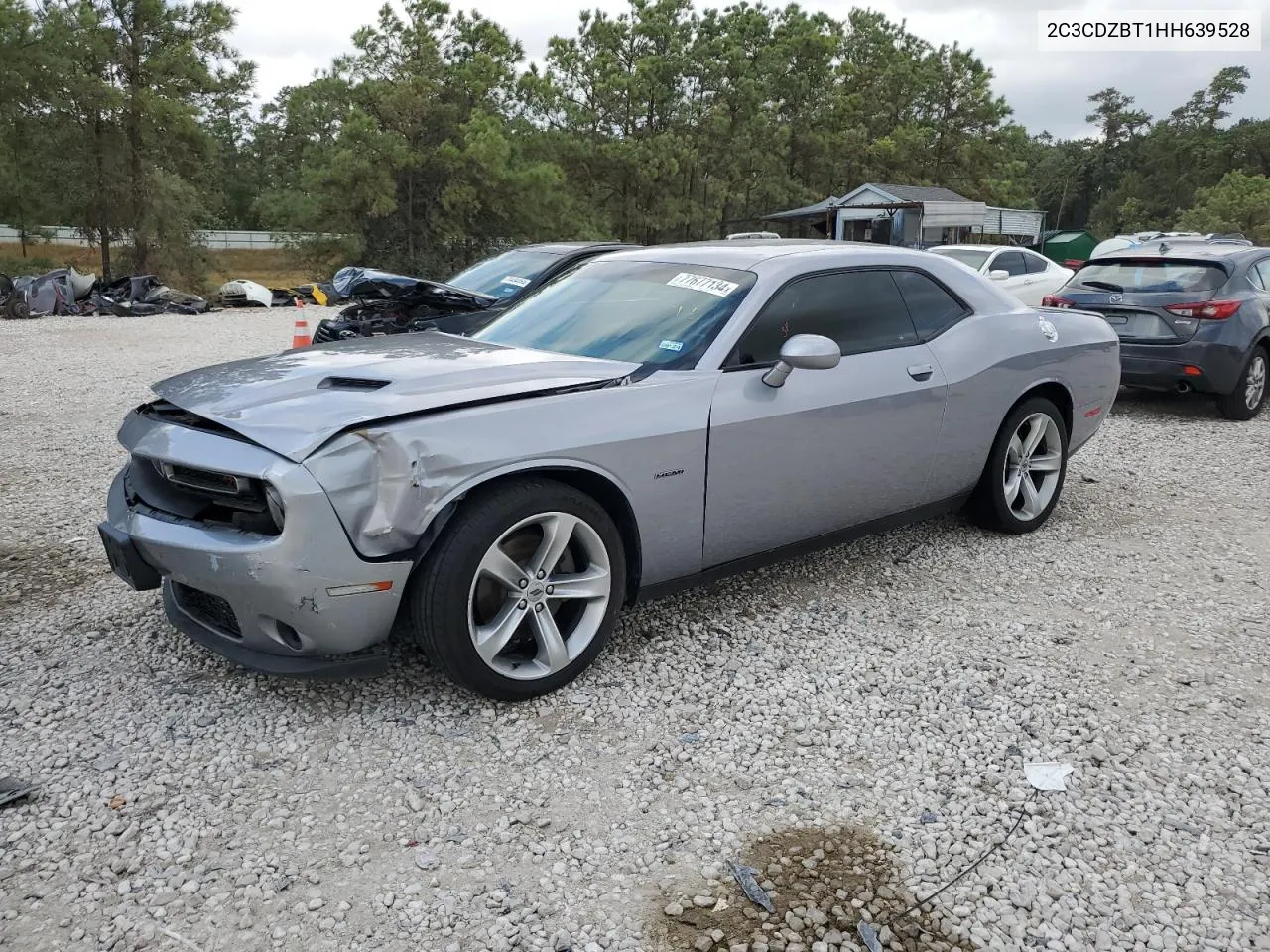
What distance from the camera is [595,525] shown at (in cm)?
329

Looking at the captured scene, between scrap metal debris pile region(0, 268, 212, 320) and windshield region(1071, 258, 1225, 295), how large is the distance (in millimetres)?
17067

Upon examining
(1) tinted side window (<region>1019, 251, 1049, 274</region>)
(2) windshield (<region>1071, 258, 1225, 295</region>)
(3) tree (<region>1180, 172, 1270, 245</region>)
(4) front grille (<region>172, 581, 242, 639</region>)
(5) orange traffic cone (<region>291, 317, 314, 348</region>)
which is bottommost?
(4) front grille (<region>172, 581, 242, 639</region>)

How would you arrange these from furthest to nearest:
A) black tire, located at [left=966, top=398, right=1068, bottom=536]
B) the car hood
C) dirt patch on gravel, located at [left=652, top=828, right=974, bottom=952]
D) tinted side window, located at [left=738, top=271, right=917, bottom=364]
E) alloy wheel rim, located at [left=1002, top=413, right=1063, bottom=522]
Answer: alloy wheel rim, located at [left=1002, top=413, right=1063, bottom=522] → black tire, located at [left=966, top=398, right=1068, bottom=536] → tinted side window, located at [left=738, top=271, right=917, bottom=364] → the car hood → dirt patch on gravel, located at [left=652, top=828, right=974, bottom=952]

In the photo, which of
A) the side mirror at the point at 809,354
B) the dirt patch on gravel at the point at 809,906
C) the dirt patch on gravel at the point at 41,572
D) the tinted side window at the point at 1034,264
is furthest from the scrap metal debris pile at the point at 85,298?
the dirt patch on gravel at the point at 809,906

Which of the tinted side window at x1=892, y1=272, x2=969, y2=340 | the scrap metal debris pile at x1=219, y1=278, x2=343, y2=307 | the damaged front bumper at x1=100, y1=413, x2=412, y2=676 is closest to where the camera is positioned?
the damaged front bumper at x1=100, y1=413, x2=412, y2=676

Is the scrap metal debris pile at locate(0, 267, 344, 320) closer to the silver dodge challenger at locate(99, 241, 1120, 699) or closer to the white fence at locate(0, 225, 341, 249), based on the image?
the white fence at locate(0, 225, 341, 249)

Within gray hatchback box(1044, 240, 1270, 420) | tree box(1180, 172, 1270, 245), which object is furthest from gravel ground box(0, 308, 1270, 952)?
tree box(1180, 172, 1270, 245)

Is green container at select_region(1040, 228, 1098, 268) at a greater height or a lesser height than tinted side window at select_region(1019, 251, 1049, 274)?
greater

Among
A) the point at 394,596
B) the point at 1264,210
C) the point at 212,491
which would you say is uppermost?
the point at 1264,210

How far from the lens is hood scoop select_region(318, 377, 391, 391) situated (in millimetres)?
3193

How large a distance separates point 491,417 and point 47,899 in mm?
1762

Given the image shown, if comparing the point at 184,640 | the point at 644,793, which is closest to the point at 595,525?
the point at 644,793

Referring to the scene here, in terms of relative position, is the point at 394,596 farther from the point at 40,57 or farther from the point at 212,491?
the point at 40,57

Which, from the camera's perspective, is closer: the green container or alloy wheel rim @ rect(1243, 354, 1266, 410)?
alloy wheel rim @ rect(1243, 354, 1266, 410)
